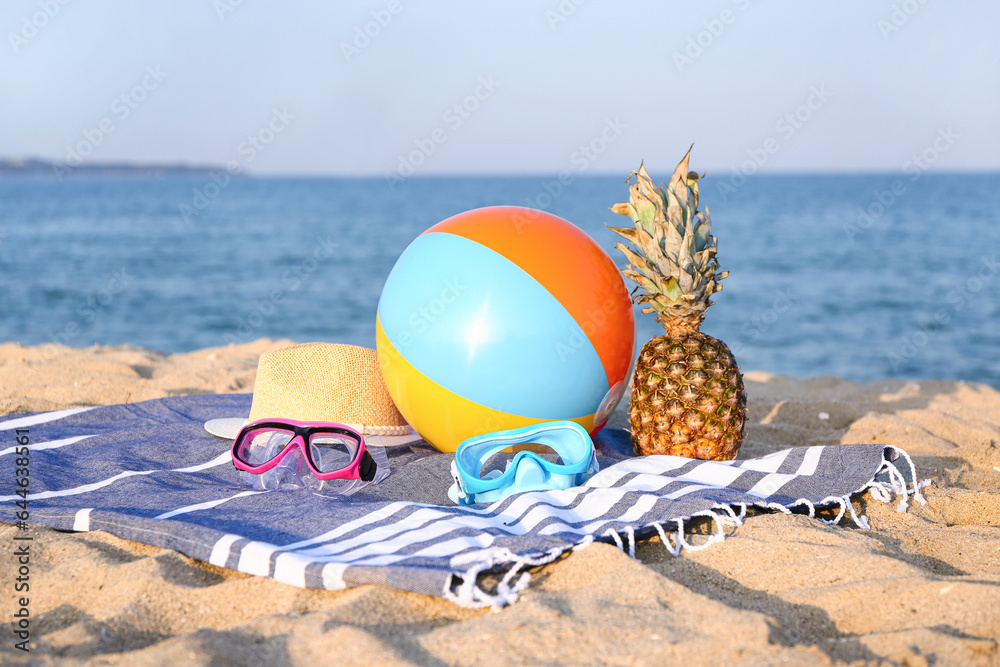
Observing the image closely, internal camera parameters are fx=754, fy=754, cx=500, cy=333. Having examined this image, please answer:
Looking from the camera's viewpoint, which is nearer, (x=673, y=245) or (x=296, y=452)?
(x=296, y=452)

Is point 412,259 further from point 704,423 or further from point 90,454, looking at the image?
point 90,454

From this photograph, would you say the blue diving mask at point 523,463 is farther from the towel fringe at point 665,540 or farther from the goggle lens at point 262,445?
the goggle lens at point 262,445

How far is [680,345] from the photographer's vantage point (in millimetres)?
3928

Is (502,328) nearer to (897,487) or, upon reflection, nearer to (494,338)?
(494,338)

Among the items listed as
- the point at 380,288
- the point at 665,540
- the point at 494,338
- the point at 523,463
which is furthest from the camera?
the point at 380,288

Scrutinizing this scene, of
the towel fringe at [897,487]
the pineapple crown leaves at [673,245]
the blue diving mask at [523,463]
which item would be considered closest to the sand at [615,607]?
the towel fringe at [897,487]

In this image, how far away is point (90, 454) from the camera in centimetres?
405

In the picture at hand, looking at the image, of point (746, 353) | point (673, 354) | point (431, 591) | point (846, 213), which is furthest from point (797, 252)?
point (431, 591)

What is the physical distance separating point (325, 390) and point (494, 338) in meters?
1.14

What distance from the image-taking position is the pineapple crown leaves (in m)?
3.86

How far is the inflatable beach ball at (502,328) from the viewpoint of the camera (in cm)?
369

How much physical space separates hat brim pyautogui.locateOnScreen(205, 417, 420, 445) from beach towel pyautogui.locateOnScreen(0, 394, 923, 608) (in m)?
0.09

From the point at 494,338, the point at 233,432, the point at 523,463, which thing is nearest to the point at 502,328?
the point at 494,338

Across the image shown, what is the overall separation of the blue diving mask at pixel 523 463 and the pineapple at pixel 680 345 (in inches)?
19.3
